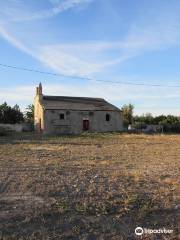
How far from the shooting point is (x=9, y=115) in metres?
69.6

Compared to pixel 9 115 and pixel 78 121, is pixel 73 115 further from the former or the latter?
pixel 9 115

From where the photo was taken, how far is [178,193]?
9.96m

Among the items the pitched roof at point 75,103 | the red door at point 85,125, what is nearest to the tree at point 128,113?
the pitched roof at point 75,103

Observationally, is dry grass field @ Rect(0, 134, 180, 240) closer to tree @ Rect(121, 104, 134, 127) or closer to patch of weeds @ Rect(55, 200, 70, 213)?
patch of weeds @ Rect(55, 200, 70, 213)

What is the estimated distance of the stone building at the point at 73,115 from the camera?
52750 mm

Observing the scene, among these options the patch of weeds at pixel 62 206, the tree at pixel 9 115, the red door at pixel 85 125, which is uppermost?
the tree at pixel 9 115

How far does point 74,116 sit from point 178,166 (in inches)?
1527

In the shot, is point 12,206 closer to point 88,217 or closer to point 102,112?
point 88,217

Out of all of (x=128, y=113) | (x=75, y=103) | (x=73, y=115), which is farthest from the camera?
(x=128, y=113)

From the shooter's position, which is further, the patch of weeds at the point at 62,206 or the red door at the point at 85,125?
the red door at the point at 85,125

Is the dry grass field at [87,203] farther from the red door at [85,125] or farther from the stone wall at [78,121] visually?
the red door at [85,125]

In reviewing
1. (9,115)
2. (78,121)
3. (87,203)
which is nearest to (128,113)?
(9,115)

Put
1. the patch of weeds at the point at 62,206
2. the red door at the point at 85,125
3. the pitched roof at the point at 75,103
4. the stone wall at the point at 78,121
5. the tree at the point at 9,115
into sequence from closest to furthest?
the patch of weeds at the point at 62,206, the stone wall at the point at 78,121, the pitched roof at the point at 75,103, the red door at the point at 85,125, the tree at the point at 9,115

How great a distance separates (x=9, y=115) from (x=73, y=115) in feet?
64.1
